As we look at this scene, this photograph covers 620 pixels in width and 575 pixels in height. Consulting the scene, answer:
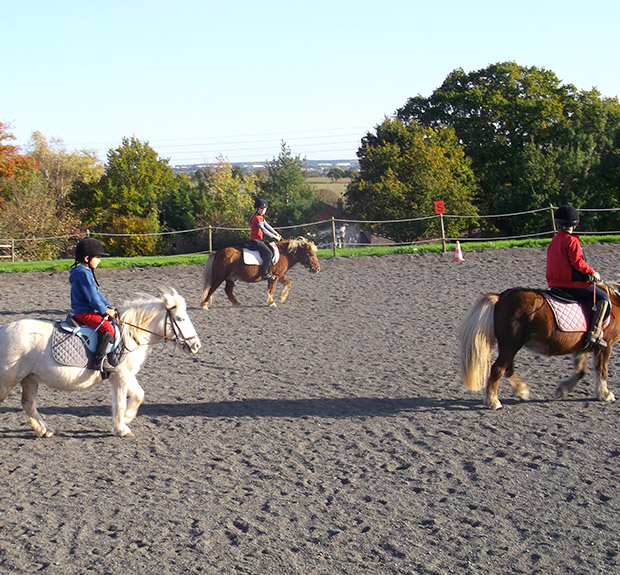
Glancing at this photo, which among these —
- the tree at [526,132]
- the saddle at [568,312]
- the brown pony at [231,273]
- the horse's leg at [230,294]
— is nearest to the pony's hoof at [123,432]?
the saddle at [568,312]

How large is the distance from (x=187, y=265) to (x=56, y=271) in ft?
11.6

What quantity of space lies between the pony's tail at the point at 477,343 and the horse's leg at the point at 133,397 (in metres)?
3.46

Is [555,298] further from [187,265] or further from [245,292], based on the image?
[187,265]

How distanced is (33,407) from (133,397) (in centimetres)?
99

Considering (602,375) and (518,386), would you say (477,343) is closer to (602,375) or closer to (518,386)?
(518,386)

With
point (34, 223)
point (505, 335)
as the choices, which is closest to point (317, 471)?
point (505, 335)

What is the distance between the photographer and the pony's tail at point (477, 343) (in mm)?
7695

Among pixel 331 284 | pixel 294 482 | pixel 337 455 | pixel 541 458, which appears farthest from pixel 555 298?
pixel 331 284

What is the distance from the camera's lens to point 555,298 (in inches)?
309

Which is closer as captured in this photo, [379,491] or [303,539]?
[303,539]

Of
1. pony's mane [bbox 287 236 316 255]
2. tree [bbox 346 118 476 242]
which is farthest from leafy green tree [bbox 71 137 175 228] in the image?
pony's mane [bbox 287 236 316 255]

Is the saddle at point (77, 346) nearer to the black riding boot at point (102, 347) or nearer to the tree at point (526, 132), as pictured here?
the black riding boot at point (102, 347)

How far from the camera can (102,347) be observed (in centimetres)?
698

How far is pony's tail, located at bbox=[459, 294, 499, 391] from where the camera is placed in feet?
25.2
